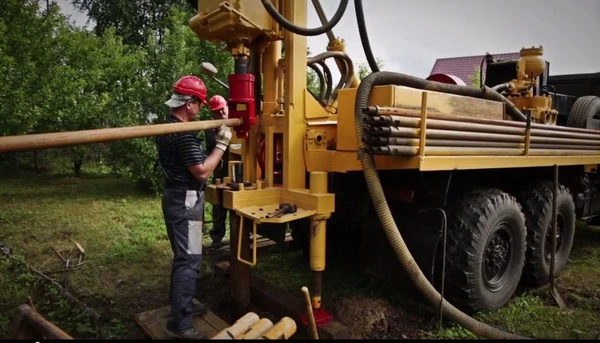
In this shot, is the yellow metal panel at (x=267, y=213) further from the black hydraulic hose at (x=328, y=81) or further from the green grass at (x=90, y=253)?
the black hydraulic hose at (x=328, y=81)

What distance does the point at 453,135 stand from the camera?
3.04 m

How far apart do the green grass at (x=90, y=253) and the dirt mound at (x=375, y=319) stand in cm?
162

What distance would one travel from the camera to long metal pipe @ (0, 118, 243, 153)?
210 centimetres

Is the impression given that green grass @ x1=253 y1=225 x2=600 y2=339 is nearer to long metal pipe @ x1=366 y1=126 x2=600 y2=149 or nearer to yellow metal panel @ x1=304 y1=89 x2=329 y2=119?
long metal pipe @ x1=366 y1=126 x2=600 y2=149

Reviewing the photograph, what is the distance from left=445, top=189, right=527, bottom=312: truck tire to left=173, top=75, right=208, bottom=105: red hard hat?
213 centimetres

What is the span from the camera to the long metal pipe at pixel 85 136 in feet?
6.89

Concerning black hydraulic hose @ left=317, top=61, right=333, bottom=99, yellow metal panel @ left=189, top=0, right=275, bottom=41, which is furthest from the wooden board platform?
black hydraulic hose @ left=317, top=61, right=333, bottom=99

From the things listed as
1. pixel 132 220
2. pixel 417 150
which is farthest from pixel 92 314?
pixel 132 220

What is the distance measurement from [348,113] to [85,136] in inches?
68.4

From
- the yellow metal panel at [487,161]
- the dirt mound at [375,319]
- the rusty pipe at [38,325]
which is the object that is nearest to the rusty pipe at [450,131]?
the yellow metal panel at [487,161]

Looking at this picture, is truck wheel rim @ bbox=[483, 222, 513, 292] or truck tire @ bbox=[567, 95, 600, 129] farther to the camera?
truck tire @ bbox=[567, 95, 600, 129]

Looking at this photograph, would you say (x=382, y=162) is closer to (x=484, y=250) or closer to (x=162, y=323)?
(x=484, y=250)

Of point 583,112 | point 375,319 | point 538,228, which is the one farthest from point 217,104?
point 583,112

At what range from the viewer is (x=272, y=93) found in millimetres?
3543
